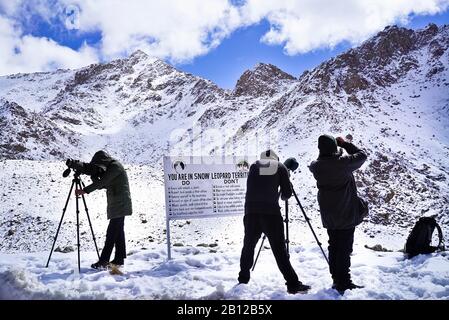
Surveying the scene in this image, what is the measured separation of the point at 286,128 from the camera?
Result: 3922 centimetres

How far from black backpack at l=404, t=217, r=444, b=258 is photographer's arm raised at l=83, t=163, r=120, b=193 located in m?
6.09

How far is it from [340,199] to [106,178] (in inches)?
166

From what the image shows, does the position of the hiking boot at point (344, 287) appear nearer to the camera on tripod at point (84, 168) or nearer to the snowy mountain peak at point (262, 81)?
the camera on tripod at point (84, 168)

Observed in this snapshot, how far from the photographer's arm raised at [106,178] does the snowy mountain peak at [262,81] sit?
208ft

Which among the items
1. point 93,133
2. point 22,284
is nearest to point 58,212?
point 22,284

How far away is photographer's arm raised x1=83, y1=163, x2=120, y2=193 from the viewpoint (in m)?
7.16

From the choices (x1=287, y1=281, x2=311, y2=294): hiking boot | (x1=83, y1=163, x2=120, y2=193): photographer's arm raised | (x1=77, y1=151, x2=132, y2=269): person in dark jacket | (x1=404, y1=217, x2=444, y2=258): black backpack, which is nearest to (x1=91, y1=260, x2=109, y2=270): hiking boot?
(x1=77, y1=151, x2=132, y2=269): person in dark jacket

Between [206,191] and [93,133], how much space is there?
81733 mm

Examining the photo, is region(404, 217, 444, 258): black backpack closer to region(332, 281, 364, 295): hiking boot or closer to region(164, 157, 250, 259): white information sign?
region(332, 281, 364, 295): hiking boot

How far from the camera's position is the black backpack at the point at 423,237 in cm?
777

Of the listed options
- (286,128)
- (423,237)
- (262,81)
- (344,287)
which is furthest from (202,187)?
(262,81)

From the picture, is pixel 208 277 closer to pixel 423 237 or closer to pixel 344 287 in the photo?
pixel 344 287
